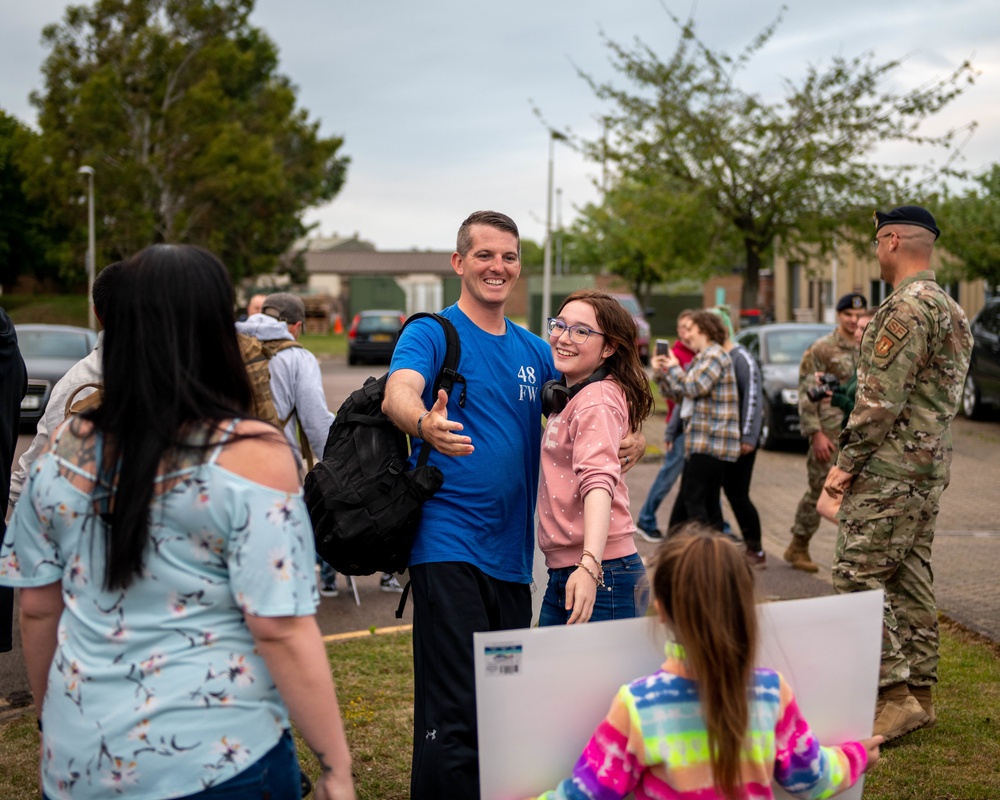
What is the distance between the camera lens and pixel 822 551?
29.0 feet

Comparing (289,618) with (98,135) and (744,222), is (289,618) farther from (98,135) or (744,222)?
(98,135)

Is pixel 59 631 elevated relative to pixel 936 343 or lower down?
lower down

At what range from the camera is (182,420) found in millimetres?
2051

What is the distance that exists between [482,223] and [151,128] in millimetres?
43688

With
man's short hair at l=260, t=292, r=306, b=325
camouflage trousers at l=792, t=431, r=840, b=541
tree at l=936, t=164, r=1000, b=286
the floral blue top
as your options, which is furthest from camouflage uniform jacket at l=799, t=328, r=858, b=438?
tree at l=936, t=164, r=1000, b=286

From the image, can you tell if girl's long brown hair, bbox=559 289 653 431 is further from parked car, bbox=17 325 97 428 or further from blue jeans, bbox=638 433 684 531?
parked car, bbox=17 325 97 428

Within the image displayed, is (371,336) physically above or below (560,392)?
below

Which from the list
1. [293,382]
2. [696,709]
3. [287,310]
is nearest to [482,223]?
[696,709]

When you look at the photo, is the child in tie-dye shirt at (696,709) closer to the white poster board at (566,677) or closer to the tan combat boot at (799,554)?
the white poster board at (566,677)

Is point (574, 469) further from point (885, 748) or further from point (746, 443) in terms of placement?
point (746, 443)

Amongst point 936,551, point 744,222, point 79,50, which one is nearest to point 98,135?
point 79,50

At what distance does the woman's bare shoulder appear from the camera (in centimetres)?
202

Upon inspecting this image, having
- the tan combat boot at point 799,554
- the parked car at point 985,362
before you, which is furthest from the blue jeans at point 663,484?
the parked car at point 985,362

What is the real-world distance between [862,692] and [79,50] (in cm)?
4741
